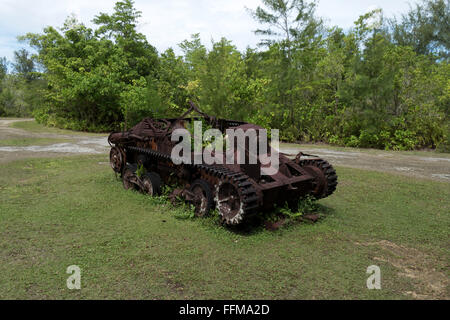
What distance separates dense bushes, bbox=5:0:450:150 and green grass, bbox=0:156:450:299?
6801 mm

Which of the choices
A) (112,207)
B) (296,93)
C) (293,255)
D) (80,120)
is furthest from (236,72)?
(293,255)

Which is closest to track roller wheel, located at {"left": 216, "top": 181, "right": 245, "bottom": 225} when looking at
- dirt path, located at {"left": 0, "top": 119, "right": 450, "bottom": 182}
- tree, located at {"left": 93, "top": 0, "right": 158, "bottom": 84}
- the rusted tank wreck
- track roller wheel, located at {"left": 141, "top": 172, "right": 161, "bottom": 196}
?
the rusted tank wreck

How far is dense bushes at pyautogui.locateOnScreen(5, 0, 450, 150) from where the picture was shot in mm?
16719

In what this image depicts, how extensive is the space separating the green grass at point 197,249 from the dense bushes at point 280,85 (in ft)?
22.3

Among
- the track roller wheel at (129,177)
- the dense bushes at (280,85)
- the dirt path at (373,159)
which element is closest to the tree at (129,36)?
the dense bushes at (280,85)

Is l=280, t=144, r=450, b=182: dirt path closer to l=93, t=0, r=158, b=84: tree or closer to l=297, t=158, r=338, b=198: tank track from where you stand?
l=297, t=158, r=338, b=198: tank track

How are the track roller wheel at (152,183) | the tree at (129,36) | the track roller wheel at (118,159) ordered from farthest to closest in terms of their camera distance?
the tree at (129,36)
the track roller wheel at (118,159)
the track roller wheel at (152,183)

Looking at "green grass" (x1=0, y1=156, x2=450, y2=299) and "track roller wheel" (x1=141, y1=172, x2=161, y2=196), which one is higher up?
"track roller wheel" (x1=141, y1=172, x2=161, y2=196)

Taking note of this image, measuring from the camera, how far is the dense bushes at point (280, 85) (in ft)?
54.9

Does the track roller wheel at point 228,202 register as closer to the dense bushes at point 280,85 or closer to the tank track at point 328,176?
the tank track at point 328,176

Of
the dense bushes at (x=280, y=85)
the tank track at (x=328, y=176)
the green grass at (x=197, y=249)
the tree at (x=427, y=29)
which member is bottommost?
the green grass at (x=197, y=249)
